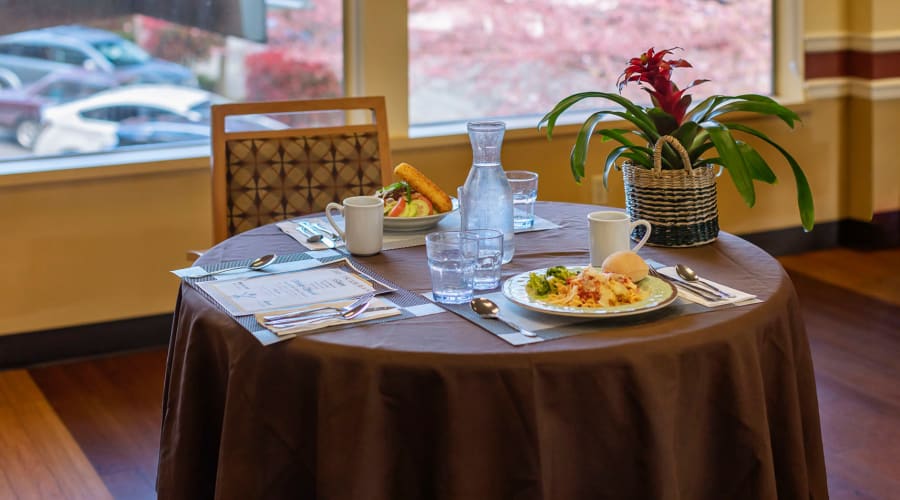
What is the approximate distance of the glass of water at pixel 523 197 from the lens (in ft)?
7.43

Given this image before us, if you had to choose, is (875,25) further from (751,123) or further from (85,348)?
(85,348)

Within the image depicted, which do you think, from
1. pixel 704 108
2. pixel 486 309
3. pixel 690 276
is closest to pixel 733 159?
pixel 704 108

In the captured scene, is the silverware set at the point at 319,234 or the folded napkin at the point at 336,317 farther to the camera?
the silverware set at the point at 319,234

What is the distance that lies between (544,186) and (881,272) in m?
1.41

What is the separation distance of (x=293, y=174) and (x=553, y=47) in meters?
1.73

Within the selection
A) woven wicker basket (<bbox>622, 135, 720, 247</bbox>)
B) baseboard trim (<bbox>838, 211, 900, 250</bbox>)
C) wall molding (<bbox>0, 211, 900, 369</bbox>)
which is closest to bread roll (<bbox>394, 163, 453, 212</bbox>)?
woven wicker basket (<bbox>622, 135, 720, 247</bbox>)

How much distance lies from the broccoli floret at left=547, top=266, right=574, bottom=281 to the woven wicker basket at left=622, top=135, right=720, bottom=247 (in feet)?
1.24

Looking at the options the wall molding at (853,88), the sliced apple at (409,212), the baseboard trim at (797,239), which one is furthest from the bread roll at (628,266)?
the wall molding at (853,88)

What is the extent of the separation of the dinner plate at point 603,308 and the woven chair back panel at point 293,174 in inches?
42.1

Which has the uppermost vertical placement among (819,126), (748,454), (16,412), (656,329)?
(819,126)

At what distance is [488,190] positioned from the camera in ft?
6.63

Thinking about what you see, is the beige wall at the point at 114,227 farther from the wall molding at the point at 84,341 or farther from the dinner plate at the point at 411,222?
the dinner plate at the point at 411,222

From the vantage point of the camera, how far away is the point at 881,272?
434 cm

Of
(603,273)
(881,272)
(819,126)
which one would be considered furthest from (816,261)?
(603,273)
